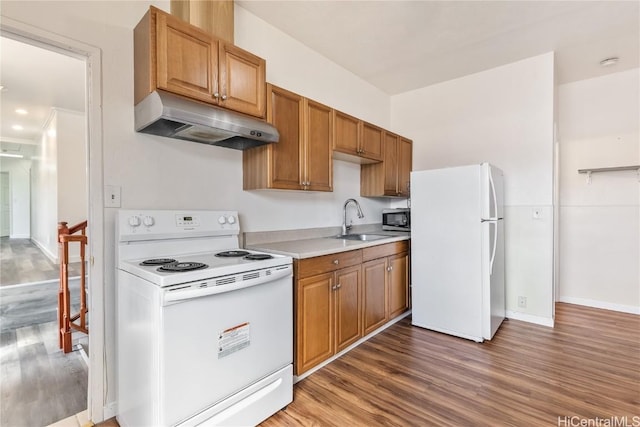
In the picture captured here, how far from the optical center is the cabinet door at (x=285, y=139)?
223cm

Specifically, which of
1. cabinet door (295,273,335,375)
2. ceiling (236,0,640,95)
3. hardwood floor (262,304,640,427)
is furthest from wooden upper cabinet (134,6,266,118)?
hardwood floor (262,304,640,427)

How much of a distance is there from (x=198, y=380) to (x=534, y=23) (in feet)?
11.6

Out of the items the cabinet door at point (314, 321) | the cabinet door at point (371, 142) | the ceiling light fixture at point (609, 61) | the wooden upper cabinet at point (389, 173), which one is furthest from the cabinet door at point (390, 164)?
the ceiling light fixture at point (609, 61)

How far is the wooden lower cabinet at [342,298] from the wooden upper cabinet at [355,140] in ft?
3.14

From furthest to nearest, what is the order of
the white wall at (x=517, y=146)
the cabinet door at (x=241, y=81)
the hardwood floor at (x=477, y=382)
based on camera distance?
the white wall at (x=517, y=146) < the cabinet door at (x=241, y=81) < the hardwood floor at (x=477, y=382)

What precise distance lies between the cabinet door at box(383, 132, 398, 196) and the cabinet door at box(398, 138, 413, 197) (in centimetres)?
9

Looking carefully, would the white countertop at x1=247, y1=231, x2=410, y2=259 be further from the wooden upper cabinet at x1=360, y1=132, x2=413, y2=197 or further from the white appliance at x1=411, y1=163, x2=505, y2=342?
the wooden upper cabinet at x1=360, y1=132, x2=413, y2=197

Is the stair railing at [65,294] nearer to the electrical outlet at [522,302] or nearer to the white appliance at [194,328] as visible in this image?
the white appliance at [194,328]

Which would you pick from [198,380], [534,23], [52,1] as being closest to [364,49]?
[534,23]

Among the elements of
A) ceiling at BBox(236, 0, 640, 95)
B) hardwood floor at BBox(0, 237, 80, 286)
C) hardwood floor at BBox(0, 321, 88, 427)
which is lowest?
hardwood floor at BBox(0, 321, 88, 427)

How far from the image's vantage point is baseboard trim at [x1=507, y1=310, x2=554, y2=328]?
3033 millimetres

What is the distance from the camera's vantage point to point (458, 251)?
2752 mm

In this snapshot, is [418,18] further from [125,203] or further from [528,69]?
[125,203]

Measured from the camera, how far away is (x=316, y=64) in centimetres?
308
